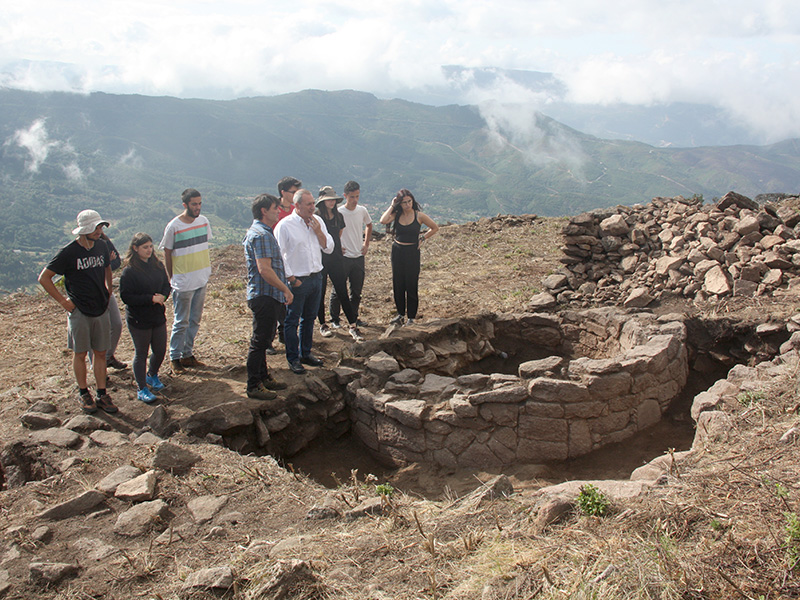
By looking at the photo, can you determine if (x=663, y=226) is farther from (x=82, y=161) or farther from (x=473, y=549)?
(x=82, y=161)

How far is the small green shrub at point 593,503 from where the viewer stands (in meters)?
3.43

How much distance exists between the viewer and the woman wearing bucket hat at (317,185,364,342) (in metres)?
7.13

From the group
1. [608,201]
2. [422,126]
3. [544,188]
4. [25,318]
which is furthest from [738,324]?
[422,126]

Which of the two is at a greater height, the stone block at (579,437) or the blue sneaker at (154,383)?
the blue sneaker at (154,383)

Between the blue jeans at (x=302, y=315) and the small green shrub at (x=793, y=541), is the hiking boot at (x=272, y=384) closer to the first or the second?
the blue jeans at (x=302, y=315)

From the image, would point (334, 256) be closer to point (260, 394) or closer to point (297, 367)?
point (297, 367)

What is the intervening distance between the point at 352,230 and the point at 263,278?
2.27 meters

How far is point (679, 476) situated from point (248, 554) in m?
3.03

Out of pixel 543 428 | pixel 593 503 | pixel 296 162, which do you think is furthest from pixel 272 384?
pixel 296 162

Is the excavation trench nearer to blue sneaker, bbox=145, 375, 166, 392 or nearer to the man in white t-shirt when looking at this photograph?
the man in white t-shirt

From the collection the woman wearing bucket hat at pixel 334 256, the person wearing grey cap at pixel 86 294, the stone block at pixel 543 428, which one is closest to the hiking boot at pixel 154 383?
the person wearing grey cap at pixel 86 294

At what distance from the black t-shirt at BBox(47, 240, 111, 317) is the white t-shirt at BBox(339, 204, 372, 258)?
121 inches

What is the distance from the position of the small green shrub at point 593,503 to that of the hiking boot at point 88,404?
16.0 feet

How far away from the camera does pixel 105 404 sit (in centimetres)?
556
